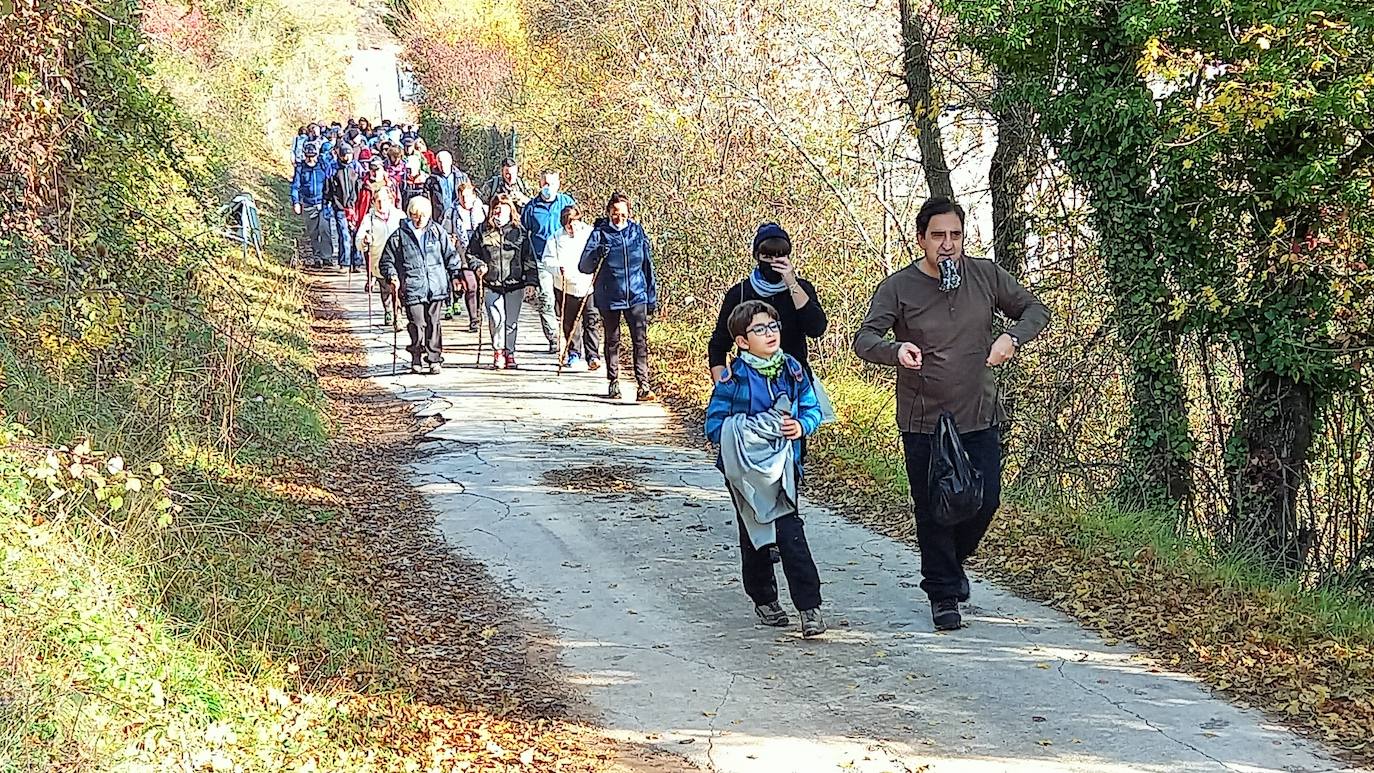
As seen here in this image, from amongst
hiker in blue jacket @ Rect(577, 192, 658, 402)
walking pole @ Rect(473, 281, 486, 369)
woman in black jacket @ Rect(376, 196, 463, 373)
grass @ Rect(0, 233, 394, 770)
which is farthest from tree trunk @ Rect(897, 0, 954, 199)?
walking pole @ Rect(473, 281, 486, 369)

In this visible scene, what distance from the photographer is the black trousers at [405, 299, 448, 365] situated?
13.8 m

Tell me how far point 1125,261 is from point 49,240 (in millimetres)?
6775

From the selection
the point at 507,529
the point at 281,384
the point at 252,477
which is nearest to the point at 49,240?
the point at 252,477

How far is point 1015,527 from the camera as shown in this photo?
25.8 ft

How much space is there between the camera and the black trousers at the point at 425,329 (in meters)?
13.8

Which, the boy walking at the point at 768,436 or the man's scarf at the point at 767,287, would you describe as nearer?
the boy walking at the point at 768,436

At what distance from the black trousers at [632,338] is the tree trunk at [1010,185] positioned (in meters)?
3.58

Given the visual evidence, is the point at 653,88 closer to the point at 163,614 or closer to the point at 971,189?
the point at 971,189

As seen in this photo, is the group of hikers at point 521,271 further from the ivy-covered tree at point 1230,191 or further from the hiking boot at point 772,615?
the hiking boot at point 772,615

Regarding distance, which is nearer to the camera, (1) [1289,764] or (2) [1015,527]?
(1) [1289,764]

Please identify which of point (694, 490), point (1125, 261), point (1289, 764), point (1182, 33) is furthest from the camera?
point (694, 490)

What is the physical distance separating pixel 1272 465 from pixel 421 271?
832 cm

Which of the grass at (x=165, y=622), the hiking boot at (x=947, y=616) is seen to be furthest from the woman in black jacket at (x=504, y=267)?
A: the hiking boot at (x=947, y=616)

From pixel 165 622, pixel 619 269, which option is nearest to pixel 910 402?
pixel 165 622
